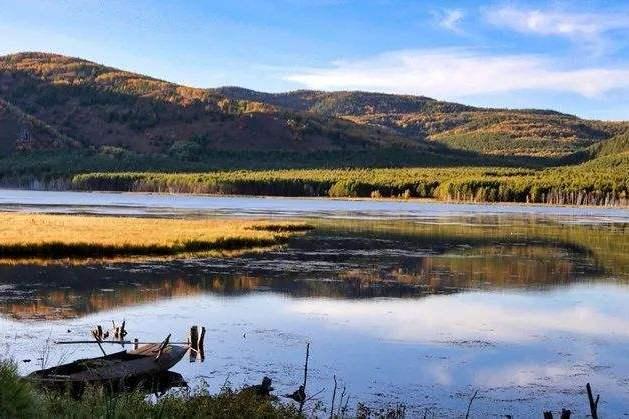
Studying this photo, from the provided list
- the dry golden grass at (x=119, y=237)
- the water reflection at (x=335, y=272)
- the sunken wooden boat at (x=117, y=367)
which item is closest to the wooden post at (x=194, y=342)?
the sunken wooden boat at (x=117, y=367)

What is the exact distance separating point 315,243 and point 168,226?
1122 centimetres

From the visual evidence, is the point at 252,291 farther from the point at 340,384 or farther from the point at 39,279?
the point at 340,384

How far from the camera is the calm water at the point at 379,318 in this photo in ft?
74.2

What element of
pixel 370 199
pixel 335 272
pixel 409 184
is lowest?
pixel 370 199

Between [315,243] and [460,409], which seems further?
[315,243]

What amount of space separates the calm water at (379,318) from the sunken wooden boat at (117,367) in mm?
886

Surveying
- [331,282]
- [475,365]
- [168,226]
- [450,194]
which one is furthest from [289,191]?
[475,365]

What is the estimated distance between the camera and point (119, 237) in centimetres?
5469

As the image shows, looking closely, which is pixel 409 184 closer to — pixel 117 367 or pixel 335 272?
pixel 335 272

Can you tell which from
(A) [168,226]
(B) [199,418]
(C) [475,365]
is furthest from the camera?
(A) [168,226]

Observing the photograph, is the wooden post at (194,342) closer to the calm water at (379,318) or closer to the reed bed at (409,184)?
the calm water at (379,318)

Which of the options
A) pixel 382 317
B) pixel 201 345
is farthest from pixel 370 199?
pixel 201 345

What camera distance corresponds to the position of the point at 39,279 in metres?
39.1

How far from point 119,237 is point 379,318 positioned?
2692 centimetres
